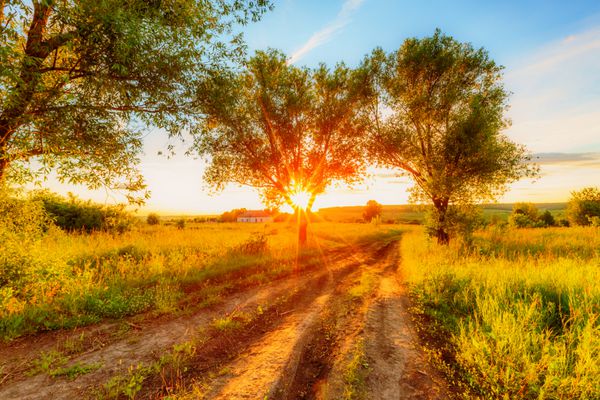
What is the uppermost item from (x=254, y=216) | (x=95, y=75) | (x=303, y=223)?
(x=95, y=75)

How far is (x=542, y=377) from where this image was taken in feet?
14.7

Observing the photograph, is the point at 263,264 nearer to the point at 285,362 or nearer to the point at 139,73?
the point at 285,362

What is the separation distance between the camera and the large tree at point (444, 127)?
16547 mm

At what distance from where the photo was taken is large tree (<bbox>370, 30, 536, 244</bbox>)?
16.5 meters

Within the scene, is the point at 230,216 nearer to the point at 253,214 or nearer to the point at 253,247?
the point at 253,214

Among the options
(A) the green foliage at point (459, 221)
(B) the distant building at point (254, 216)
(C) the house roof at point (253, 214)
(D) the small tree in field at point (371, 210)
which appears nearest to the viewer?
(A) the green foliage at point (459, 221)

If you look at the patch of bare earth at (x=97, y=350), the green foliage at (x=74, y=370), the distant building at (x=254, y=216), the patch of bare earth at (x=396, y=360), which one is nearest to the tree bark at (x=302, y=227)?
the patch of bare earth at (x=97, y=350)

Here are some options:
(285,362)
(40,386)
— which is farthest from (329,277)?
(40,386)

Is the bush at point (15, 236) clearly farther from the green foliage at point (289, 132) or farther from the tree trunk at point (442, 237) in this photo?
the tree trunk at point (442, 237)

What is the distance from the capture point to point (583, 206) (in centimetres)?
4572

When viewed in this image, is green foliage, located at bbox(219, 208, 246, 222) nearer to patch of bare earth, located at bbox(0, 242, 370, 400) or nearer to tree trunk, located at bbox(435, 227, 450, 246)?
tree trunk, located at bbox(435, 227, 450, 246)

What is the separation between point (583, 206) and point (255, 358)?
66.1 metres

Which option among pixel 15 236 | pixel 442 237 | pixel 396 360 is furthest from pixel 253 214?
pixel 396 360

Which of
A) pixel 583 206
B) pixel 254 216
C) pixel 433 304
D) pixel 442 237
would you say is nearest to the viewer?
pixel 433 304
